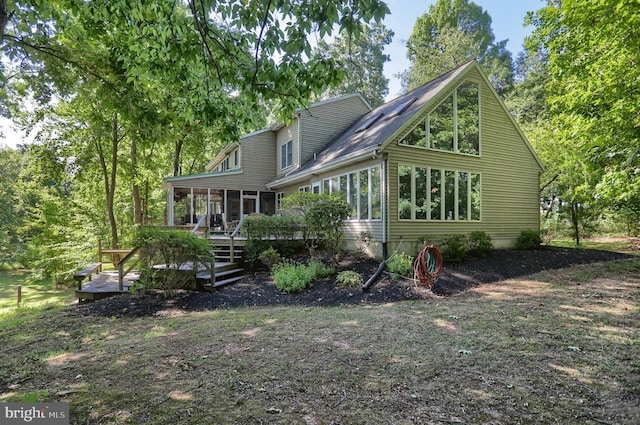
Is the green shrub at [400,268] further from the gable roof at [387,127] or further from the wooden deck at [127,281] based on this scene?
the wooden deck at [127,281]

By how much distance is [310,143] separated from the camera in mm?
15867

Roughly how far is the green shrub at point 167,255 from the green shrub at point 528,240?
11.2m

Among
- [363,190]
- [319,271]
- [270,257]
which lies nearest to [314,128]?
[363,190]

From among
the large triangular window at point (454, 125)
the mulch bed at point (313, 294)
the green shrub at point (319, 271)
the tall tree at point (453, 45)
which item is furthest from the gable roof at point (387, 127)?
the tall tree at point (453, 45)

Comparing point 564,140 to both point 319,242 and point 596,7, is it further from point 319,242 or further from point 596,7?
point 319,242

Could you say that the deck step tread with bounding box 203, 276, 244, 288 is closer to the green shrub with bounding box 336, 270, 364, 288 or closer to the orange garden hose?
the green shrub with bounding box 336, 270, 364, 288

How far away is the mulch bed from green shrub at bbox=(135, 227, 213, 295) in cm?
36

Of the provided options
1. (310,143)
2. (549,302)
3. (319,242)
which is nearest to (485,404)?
(549,302)

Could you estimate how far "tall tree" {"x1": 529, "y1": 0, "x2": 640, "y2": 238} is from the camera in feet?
23.2

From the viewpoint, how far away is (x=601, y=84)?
7.66 meters

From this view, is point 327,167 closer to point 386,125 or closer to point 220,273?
point 386,125

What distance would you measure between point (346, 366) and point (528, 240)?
462 inches

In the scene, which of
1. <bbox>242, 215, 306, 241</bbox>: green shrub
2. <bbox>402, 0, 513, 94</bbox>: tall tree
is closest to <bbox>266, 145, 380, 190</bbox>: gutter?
<bbox>242, 215, 306, 241</bbox>: green shrub

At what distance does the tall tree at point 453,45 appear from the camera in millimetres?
25156
